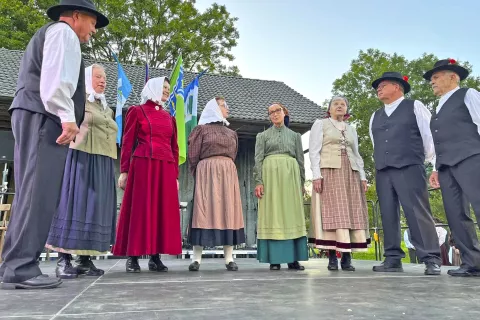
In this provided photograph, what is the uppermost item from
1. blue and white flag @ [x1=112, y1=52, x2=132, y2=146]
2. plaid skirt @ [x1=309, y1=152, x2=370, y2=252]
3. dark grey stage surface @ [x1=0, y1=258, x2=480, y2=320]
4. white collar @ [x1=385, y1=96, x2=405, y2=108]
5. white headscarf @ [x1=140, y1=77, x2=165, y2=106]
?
blue and white flag @ [x1=112, y1=52, x2=132, y2=146]

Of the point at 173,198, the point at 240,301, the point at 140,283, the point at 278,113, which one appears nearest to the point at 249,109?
the point at 278,113

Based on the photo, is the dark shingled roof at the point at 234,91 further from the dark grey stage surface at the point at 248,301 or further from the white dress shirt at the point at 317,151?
the dark grey stage surface at the point at 248,301

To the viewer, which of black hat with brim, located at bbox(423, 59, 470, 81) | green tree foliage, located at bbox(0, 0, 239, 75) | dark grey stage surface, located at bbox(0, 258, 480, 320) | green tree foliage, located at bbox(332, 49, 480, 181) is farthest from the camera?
green tree foliage, located at bbox(332, 49, 480, 181)

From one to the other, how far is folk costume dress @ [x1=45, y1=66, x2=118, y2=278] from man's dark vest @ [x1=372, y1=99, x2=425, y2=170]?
7.52 ft

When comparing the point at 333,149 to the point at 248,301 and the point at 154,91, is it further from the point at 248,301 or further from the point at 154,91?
the point at 248,301

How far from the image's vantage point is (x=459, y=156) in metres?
3.24

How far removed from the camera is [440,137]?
11.1 ft

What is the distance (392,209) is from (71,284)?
2.60m

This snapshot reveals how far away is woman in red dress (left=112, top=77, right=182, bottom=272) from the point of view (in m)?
3.39

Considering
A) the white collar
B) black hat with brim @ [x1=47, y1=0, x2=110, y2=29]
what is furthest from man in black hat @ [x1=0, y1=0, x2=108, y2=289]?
the white collar

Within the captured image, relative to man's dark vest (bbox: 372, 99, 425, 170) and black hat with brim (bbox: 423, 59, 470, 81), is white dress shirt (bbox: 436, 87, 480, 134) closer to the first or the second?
black hat with brim (bbox: 423, 59, 470, 81)

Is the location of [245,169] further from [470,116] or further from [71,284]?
[71,284]

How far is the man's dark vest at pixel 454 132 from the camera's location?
3.23 meters

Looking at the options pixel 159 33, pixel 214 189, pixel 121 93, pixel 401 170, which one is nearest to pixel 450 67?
pixel 401 170
